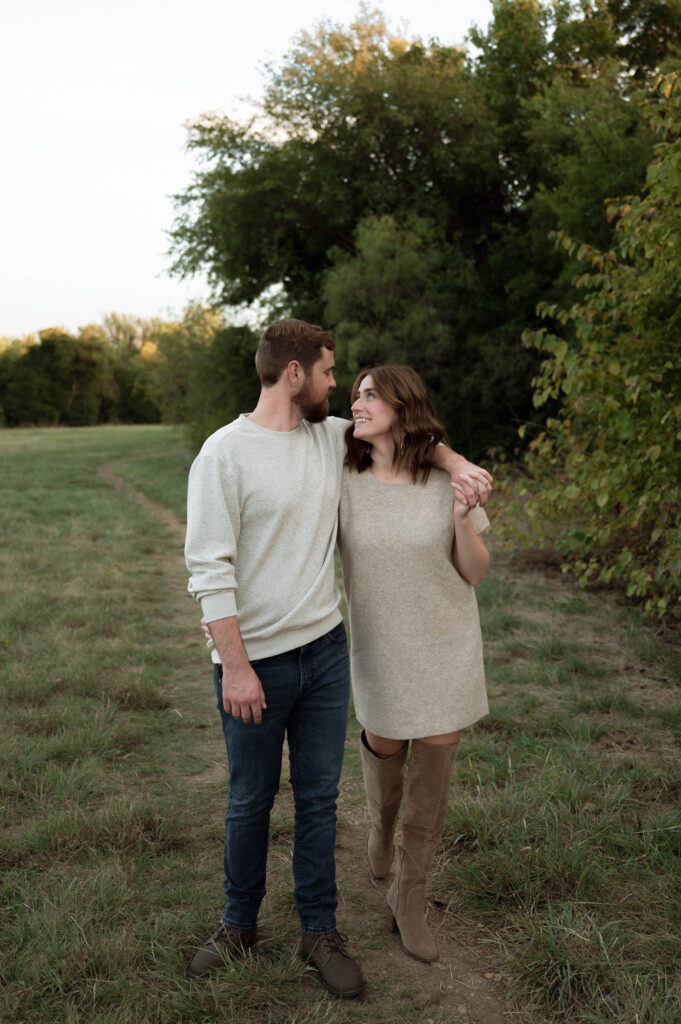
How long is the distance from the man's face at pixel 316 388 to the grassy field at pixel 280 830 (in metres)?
1.83

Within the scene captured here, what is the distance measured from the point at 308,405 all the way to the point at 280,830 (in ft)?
7.09

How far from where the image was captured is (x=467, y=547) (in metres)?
2.69

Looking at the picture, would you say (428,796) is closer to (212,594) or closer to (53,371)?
(212,594)

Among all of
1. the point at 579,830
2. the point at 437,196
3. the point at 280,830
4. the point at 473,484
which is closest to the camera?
the point at 473,484

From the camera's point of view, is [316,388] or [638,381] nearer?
[316,388]

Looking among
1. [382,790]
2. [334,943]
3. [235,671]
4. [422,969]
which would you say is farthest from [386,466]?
[422,969]

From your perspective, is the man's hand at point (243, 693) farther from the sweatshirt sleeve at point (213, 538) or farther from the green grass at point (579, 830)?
the green grass at point (579, 830)

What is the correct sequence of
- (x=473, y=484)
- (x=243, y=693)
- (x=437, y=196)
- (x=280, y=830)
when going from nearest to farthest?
(x=243, y=693) < (x=473, y=484) < (x=280, y=830) < (x=437, y=196)

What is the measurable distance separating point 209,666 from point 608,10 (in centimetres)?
2072

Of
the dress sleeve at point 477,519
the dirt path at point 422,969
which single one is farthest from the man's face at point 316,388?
the dirt path at point 422,969

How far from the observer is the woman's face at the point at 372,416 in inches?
107

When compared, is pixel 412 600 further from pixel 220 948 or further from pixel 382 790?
pixel 220 948

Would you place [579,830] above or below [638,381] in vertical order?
below

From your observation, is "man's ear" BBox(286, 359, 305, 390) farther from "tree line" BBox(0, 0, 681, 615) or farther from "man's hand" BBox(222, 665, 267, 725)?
"tree line" BBox(0, 0, 681, 615)
